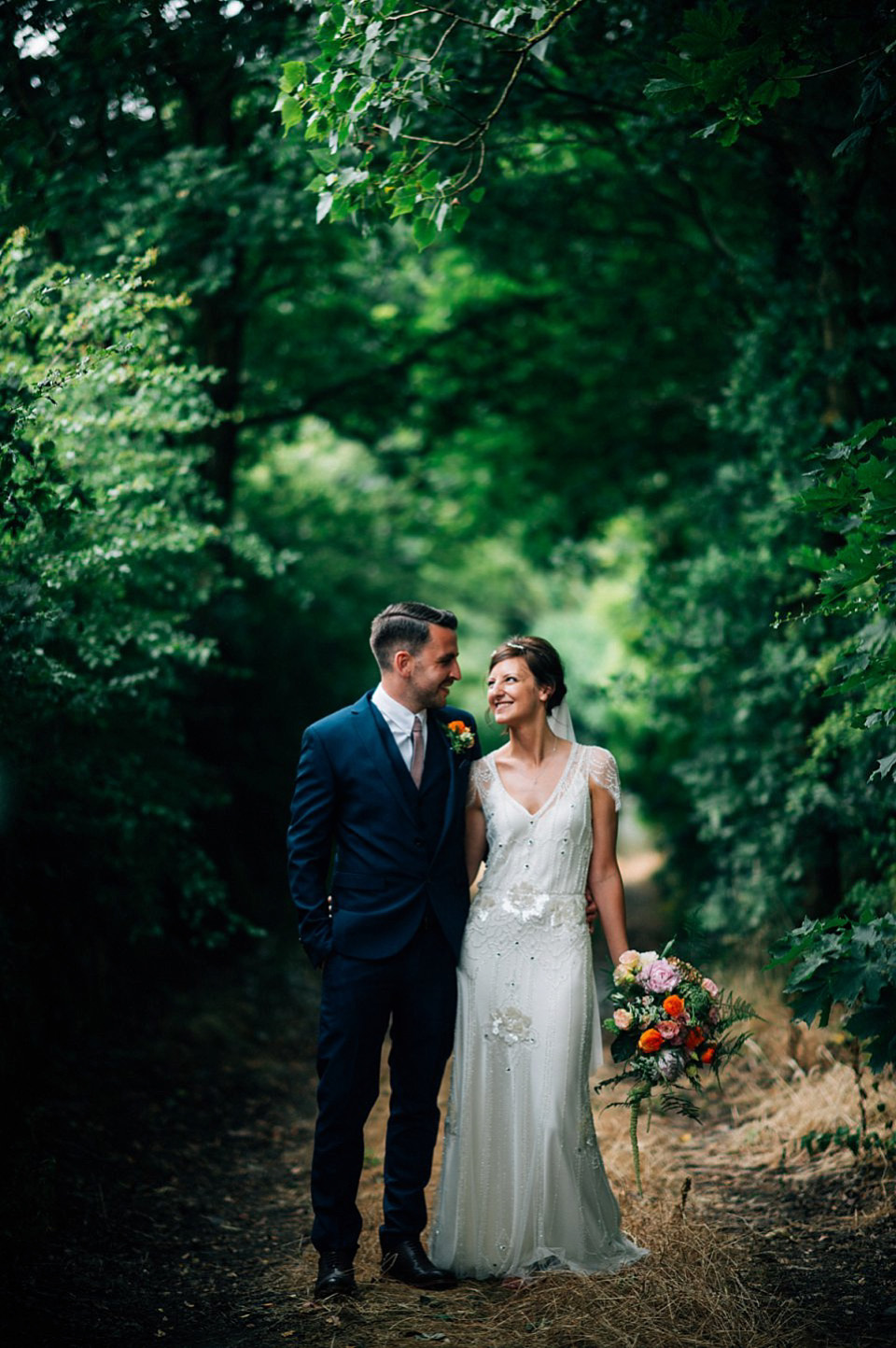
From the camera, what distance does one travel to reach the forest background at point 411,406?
460 centimetres

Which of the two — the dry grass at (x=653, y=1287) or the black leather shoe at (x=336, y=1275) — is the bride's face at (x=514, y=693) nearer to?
the dry grass at (x=653, y=1287)

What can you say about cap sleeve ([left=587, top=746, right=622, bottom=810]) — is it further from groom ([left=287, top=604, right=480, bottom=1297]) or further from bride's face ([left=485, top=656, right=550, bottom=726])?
groom ([left=287, top=604, right=480, bottom=1297])

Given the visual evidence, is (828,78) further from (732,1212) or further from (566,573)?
(566,573)

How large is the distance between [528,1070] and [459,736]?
120cm

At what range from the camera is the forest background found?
4.60 meters

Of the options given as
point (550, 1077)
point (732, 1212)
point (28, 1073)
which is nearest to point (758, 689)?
point (732, 1212)

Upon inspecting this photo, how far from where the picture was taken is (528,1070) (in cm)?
412

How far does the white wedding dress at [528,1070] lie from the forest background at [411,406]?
0.55 metres

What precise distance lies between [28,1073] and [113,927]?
140 cm

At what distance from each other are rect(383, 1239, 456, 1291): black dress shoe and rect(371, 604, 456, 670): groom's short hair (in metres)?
2.05

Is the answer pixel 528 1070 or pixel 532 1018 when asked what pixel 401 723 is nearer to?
pixel 532 1018

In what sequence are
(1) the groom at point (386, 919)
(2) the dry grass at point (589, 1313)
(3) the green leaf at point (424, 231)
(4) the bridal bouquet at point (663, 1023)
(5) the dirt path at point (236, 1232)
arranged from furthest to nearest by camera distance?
(3) the green leaf at point (424, 231) < (1) the groom at point (386, 919) < (4) the bridal bouquet at point (663, 1023) < (5) the dirt path at point (236, 1232) < (2) the dry grass at point (589, 1313)

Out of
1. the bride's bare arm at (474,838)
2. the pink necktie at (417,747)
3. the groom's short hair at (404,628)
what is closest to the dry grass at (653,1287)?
the bride's bare arm at (474,838)

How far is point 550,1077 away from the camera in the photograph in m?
4.09
